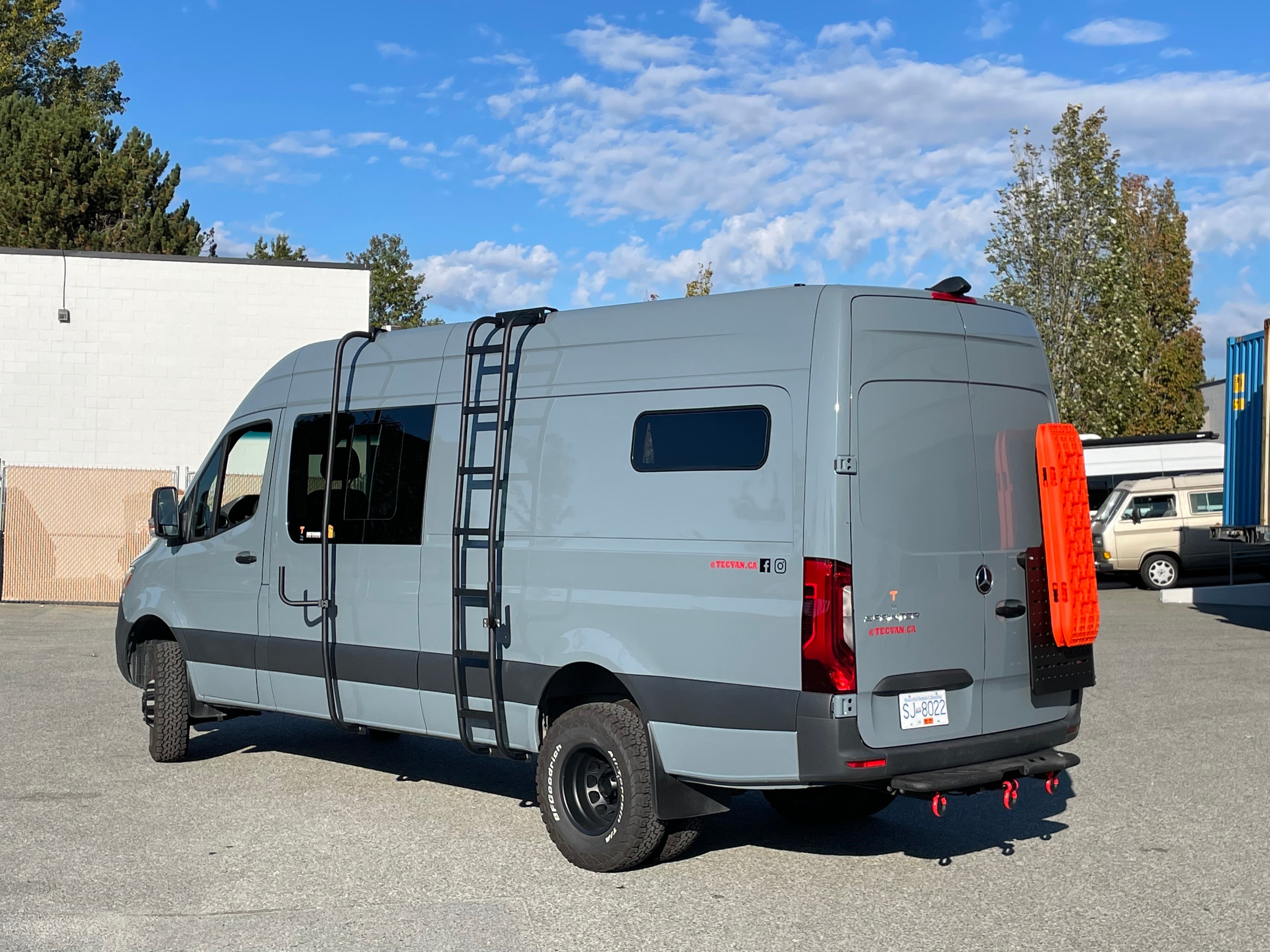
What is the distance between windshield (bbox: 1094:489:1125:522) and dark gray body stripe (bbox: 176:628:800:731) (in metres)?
20.8

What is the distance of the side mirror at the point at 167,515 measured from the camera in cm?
951

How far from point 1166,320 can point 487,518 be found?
5192 centimetres

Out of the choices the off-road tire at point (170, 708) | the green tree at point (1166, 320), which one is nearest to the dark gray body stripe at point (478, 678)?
Result: the off-road tire at point (170, 708)

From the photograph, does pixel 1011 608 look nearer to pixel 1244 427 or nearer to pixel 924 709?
pixel 924 709

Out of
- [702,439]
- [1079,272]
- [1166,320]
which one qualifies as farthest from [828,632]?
[1166,320]

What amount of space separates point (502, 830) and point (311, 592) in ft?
6.29

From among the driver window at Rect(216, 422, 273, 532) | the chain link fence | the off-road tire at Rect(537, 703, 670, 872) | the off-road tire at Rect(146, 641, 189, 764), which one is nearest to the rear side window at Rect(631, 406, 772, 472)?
the off-road tire at Rect(537, 703, 670, 872)

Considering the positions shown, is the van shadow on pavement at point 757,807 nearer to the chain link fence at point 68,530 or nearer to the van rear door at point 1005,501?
the van rear door at point 1005,501

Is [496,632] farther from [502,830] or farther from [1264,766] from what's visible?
[1264,766]

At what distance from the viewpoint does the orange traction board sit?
674 centimetres

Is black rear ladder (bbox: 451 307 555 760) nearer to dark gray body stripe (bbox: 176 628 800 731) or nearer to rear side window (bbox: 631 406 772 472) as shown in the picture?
dark gray body stripe (bbox: 176 628 800 731)

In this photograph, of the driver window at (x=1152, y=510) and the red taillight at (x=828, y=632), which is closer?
the red taillight at (x=828, y=632)

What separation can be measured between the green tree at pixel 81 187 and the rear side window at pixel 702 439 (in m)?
33.6

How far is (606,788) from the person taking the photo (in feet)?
22.7
